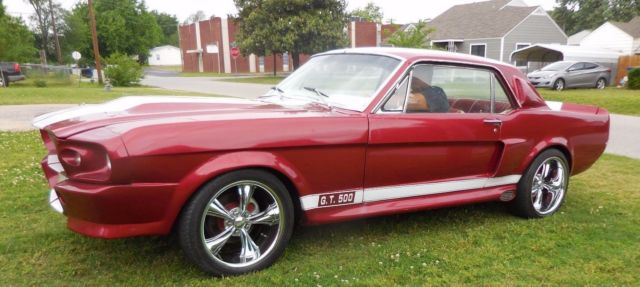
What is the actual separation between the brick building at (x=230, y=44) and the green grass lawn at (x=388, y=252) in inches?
1654

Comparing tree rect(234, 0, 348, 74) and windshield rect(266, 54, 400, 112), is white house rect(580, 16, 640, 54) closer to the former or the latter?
tree rect(234, 0, 348, 74)

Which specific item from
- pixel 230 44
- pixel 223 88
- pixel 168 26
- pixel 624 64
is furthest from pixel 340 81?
pixel 168 26

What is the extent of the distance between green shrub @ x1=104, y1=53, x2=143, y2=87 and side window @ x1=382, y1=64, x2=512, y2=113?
73.2ft

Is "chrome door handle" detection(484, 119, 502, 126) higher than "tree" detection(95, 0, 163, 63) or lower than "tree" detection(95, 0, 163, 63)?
lower

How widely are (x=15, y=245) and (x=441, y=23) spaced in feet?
125

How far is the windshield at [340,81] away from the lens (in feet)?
11.7

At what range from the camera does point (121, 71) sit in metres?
23.4

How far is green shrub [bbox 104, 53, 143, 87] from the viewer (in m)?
23.4

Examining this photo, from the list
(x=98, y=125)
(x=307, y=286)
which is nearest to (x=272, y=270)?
(x=307, y=286)

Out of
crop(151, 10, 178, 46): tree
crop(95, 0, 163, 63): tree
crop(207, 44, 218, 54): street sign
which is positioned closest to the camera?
crop(207, 44, 218, 54): street sign

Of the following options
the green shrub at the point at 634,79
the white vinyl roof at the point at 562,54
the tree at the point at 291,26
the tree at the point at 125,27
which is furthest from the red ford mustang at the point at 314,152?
the tree at the point at 125,27

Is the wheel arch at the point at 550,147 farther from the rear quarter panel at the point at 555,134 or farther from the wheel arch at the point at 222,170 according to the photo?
the wheel arch at the point at 222,170

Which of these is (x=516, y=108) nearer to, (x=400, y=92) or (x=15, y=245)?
(x=400, y=92)

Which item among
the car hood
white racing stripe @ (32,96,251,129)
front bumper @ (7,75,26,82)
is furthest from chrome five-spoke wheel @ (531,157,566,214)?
front bumper @ (7,75,26,82)
